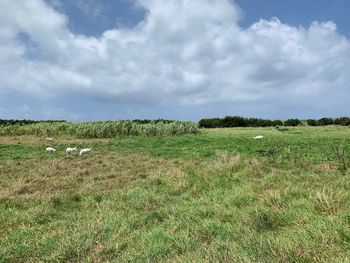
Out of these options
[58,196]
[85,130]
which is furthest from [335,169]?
[85,130]

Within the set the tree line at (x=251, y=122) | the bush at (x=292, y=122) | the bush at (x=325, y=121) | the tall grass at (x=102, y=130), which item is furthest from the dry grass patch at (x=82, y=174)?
the bush at (x=325, y=121)

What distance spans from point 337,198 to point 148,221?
A: 3.25 meters

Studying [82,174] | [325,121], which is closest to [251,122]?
[325,121]

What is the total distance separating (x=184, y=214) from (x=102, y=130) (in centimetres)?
2466

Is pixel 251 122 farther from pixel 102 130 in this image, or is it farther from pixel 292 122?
pixel 102 130

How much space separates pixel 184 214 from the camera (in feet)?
23.1

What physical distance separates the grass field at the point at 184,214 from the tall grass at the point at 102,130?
18674 millimetres

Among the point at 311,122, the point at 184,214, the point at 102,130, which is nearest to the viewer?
the point at 184,214

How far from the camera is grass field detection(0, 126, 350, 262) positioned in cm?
499

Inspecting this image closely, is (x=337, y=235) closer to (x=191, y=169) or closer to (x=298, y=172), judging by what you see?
(x=298, y=172)

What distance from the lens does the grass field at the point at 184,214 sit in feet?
16.4

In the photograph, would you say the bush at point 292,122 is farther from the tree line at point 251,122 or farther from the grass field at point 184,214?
the grass field at point 184,214

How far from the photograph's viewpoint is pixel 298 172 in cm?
1062

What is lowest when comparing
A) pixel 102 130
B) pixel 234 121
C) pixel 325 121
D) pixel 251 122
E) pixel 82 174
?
pixel 82 174
